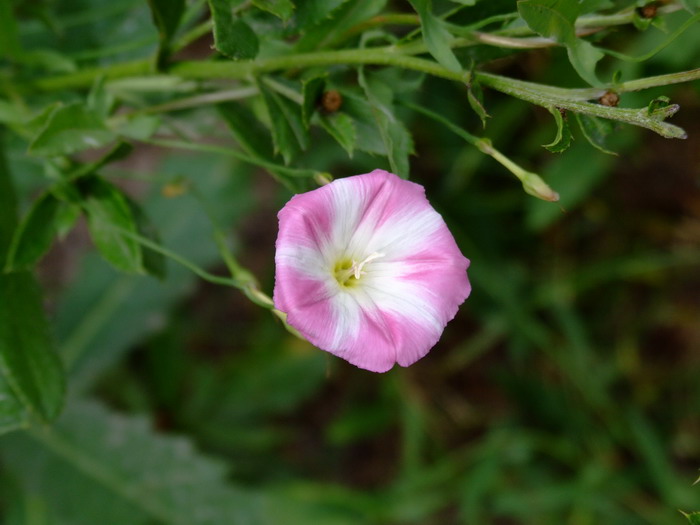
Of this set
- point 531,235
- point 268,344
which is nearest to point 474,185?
point 531,235

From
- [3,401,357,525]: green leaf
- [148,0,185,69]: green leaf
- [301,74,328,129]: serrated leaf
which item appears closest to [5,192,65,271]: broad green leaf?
[148,0,185,69]: green leaf

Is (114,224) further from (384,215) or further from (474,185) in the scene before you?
(474,185)

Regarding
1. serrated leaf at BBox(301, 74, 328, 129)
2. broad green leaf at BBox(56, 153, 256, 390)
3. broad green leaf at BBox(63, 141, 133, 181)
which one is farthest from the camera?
broad green leaf at BBox(56, 153, 256, 390)

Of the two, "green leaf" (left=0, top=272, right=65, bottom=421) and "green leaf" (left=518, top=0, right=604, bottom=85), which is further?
"green leaf" (left=0, top=272, right=65, bottom=421)

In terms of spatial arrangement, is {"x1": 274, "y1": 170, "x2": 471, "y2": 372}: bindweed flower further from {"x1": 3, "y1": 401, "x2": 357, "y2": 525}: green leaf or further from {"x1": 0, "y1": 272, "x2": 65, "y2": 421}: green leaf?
{"x1": 3, "y1": 401, "x2": 357, "y2": 525}: green leaf

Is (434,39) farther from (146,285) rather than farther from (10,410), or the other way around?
(146,285)
